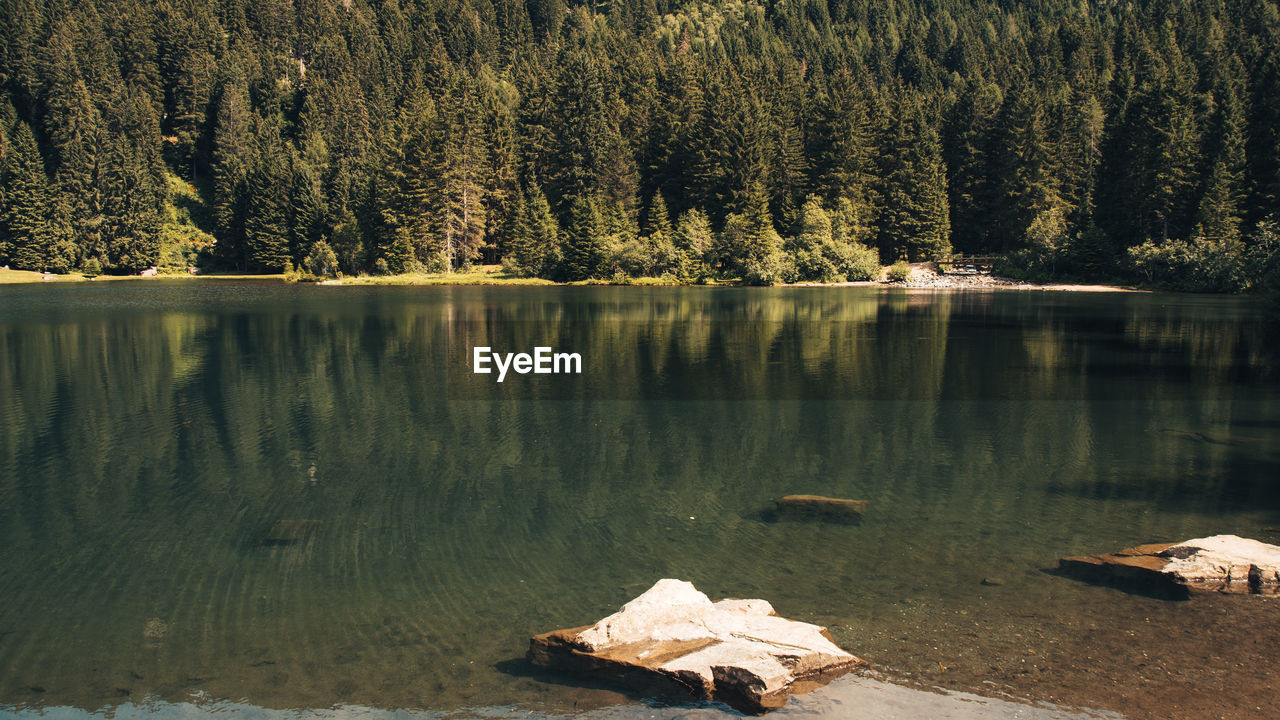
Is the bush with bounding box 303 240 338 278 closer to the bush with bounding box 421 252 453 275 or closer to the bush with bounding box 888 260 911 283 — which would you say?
the bush with bounding box 421 252 453 275

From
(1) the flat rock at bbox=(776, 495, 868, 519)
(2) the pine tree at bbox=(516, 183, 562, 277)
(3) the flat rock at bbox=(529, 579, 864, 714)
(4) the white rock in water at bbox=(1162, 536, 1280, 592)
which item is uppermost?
(2) the pine tree at bbox=(516, 183, 562, 277)

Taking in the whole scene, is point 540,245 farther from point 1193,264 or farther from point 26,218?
point 1193,264

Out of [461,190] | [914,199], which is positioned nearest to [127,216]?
[461,190]

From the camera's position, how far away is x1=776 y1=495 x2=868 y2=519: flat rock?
41.1 ft

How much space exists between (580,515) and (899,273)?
7804 centimetres

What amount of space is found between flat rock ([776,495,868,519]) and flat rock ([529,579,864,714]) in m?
4.10

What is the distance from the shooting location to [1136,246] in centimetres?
7675

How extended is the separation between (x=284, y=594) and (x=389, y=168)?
306 feet

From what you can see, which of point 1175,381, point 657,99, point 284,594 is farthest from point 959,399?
point 657,99

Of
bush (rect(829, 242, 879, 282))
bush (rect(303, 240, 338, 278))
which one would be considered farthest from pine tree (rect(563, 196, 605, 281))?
bush (rect(303, 240, 338, 278))

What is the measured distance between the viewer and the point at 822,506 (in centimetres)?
1283

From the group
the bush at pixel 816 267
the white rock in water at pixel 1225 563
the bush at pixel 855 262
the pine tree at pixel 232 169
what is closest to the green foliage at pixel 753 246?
the bush at pixel 816 267

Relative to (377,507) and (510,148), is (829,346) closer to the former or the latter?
(377,507)

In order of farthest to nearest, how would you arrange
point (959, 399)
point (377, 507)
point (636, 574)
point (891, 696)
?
point (959, 399), point (377, 507), point (636, 574), point (891, 696)
